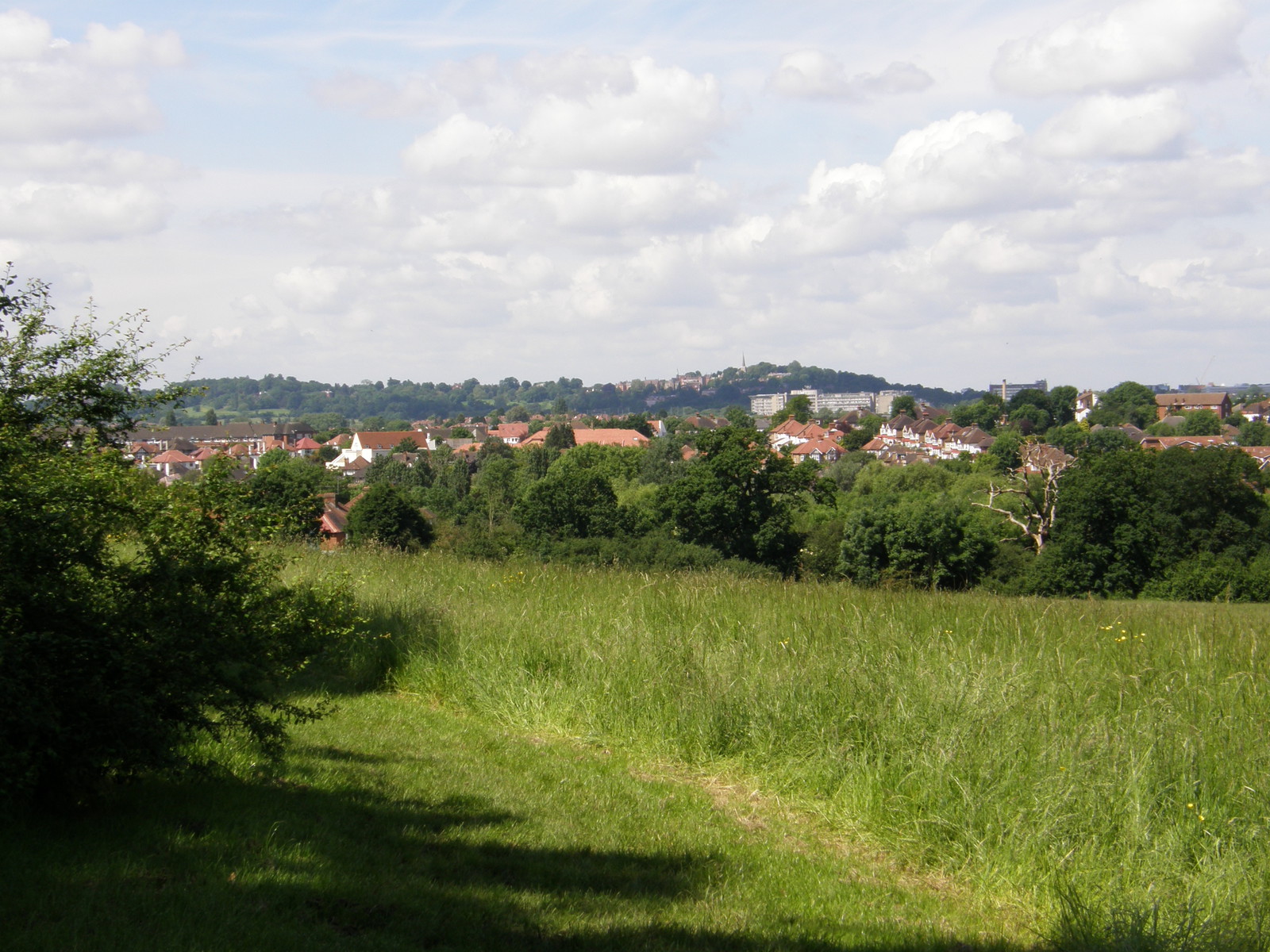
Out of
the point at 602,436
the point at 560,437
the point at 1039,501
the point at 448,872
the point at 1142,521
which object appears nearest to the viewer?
the point at 448,872

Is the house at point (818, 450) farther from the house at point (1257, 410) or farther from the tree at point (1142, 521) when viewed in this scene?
the tree at point (1142, 521)

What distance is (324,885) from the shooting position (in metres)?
4.30

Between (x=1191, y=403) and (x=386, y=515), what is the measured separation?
180m

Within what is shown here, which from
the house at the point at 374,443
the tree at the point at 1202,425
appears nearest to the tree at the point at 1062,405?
the tree at the point at 1202,425

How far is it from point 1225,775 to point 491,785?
4.20 metres

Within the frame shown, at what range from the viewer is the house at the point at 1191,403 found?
17700 centimetres

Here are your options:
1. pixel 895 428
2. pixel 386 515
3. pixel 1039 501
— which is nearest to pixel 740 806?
pixel 386 515

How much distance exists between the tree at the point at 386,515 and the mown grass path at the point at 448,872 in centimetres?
3338

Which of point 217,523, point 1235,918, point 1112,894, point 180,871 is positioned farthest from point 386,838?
point 1235,918

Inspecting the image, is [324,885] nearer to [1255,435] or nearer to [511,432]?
[1255,435]

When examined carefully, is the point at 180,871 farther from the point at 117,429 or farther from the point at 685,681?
the point at 117,429

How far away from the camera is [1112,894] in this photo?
15.3 feet

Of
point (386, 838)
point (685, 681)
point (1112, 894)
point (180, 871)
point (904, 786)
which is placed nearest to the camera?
point (180, 871)

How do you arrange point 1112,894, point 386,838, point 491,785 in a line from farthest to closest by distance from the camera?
point 491,785 < point 386,838 < point 1112,894
